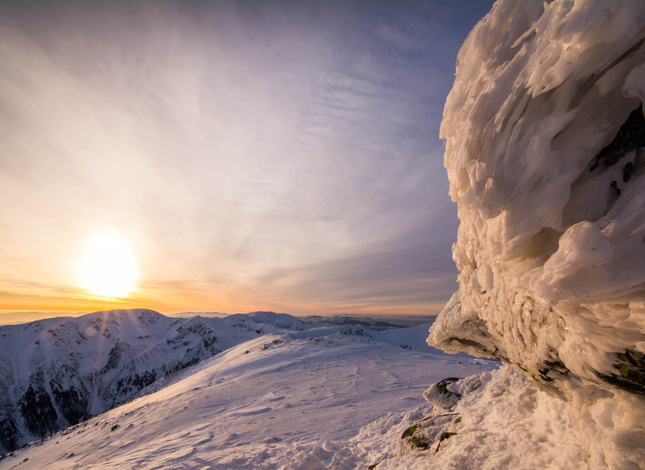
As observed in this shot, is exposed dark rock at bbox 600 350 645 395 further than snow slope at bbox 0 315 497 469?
No

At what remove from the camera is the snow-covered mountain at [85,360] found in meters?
98.2

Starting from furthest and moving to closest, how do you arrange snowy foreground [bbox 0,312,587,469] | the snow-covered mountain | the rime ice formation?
the snow-covered mountain < snowy foreground [bbox 0,312,587,469] < the rime ice formation

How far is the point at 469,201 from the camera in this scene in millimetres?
2697

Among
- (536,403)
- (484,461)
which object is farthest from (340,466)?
(536,403)

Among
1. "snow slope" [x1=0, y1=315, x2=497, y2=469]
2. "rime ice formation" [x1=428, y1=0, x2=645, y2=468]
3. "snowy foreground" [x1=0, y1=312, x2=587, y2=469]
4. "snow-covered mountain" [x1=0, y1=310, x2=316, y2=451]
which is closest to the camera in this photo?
"rime ice formation" [x1=428, y1=0, x2=645, y2=468]

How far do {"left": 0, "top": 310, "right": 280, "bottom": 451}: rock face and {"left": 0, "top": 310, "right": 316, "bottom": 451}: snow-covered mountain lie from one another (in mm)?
269

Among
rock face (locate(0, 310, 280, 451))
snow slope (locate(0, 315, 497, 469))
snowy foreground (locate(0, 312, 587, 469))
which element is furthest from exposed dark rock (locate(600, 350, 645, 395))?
rock face (locate(0, 310, 280, 451))

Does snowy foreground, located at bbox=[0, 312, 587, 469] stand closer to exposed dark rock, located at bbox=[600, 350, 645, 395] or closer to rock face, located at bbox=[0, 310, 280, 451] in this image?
exposed dark rock, located at bbox=[600, 350, 645, 395]

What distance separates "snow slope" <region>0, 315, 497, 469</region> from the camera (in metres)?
7.16

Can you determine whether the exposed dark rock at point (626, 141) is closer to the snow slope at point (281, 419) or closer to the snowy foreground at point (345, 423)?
the snowy foreground at point (345, 423)

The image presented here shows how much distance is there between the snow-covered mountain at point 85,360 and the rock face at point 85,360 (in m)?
0.27

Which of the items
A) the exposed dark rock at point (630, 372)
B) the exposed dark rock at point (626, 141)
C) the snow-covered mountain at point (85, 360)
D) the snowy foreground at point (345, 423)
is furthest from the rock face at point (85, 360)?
the exposed dark rock at point (626, 141)

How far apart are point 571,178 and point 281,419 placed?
1191cm

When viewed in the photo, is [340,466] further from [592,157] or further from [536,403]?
[592,157]
